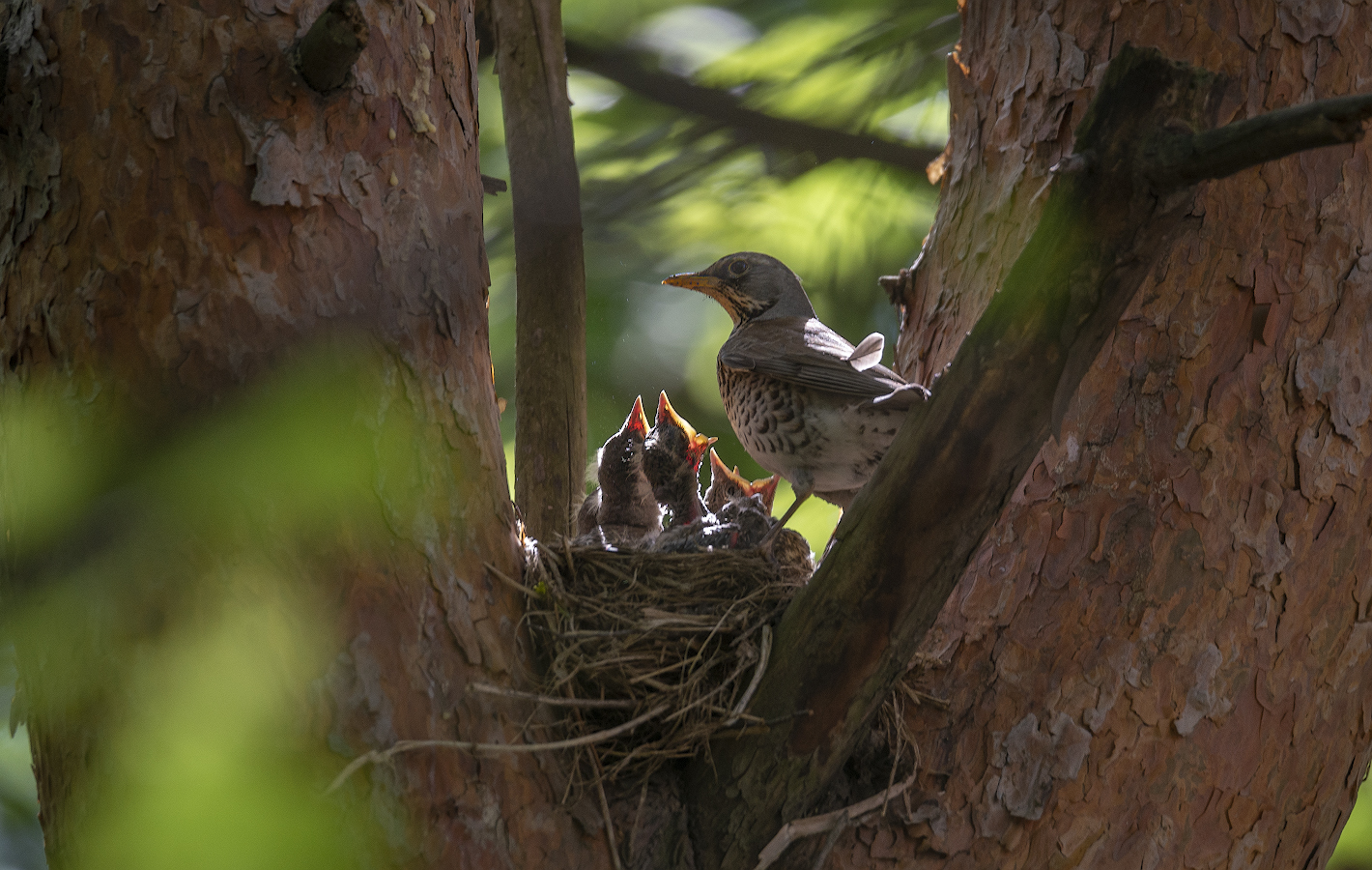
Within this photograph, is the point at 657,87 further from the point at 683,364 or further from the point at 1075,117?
the point at 1075,117

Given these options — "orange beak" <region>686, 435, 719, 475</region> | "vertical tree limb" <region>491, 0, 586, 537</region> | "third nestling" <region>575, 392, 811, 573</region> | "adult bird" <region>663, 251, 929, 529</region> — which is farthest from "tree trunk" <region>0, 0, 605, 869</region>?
"orange beak" <region>686, 435, 719, 475</region>

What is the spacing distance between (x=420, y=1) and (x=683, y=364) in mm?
3128

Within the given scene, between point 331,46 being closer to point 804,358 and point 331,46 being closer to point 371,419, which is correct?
point 371,419

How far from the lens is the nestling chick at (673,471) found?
353 centimetres

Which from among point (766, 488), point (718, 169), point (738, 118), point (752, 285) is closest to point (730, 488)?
point (766, 488)

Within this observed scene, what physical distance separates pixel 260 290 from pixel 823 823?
1.24 m

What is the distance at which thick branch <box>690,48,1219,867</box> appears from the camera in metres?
1.35

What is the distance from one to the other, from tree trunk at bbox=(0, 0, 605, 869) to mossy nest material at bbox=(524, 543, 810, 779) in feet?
0.58

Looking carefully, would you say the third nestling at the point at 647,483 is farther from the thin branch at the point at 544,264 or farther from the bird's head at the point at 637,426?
the thin branch at the point at 544,264

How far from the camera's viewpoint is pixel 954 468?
1.54 m

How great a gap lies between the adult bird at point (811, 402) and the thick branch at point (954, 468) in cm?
86

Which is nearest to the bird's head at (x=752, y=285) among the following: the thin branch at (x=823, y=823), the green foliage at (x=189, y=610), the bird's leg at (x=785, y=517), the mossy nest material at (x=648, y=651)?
the bird's leg at (x=785, y=517)

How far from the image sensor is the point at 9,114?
5.48ft

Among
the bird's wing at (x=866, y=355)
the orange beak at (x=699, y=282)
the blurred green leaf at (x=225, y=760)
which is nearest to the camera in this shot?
the blurred green leaf at (x=225, y=760)
